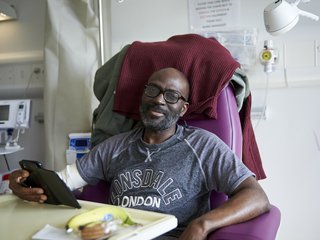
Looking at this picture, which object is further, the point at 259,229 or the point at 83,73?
the point at 83,73

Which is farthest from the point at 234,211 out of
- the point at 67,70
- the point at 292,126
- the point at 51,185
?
the point at 67,70

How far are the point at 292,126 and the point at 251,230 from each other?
1115 mm

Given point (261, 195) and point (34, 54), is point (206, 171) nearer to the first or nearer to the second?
point (261, 195)

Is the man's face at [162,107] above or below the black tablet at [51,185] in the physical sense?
above

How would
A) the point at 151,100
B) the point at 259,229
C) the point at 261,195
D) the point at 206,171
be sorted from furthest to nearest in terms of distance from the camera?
the point at 151,100 < the point at 206,171 < the point at 261,195 < the point at 259,229

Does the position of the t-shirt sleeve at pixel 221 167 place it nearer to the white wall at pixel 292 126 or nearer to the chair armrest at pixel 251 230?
the chair armrest at pixel 251 230

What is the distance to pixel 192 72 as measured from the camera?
1504 millimetres

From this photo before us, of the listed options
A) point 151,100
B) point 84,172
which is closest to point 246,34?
point 151,100

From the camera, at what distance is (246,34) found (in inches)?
76.4

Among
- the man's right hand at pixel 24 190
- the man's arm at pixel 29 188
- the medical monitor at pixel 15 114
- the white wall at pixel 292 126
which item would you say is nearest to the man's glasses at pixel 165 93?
the man's arm at pixel 29 188

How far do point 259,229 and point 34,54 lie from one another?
2.18 m

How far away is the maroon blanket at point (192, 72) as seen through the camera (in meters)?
1.45

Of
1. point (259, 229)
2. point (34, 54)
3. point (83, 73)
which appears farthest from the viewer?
point (34, 54)

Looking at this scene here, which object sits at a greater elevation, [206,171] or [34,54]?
[34,54]
